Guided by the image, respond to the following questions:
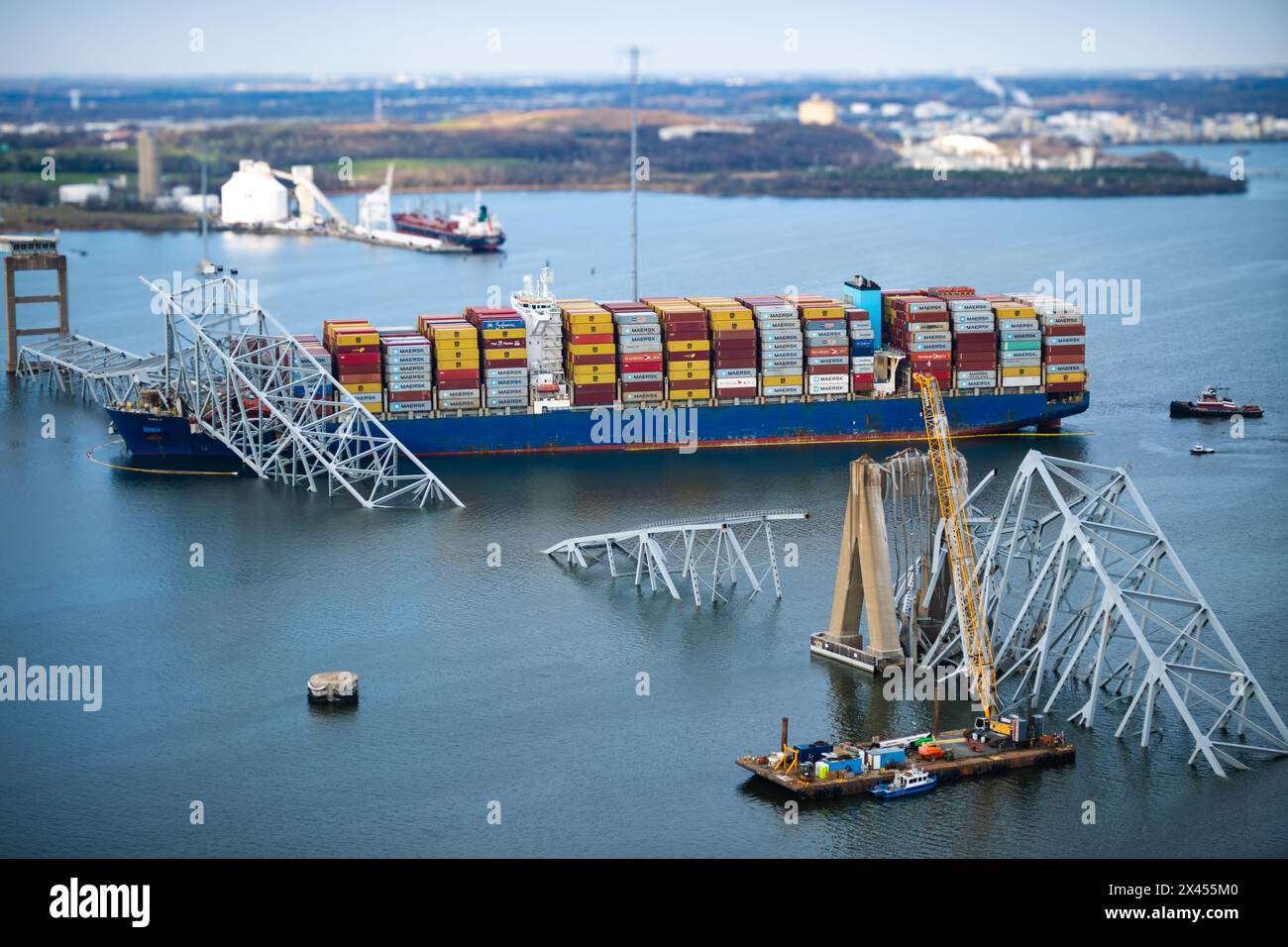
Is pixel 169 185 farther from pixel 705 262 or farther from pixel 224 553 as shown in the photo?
pixel 224 553

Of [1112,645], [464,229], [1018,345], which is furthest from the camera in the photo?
[464,229]

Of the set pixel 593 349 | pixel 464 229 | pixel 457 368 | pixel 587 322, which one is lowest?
pixel 457 368

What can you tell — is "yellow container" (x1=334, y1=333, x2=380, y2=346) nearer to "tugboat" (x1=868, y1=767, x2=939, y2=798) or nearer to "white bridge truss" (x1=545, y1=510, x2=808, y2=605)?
"white bridge truss" (x1=545, y1=510, x2=808, y2=605)

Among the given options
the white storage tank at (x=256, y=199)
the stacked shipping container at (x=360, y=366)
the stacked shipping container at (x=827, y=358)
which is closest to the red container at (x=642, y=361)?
the stacked shipping container at (x=827, y=358)

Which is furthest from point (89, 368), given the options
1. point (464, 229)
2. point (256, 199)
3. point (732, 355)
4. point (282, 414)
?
point (256, 199)

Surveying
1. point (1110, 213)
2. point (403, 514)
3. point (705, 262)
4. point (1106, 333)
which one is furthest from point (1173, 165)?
point (403, 514)

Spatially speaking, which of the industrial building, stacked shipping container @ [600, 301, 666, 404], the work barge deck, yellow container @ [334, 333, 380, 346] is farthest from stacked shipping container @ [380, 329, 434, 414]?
the industrial building

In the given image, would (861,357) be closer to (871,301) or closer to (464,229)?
(871,301)
